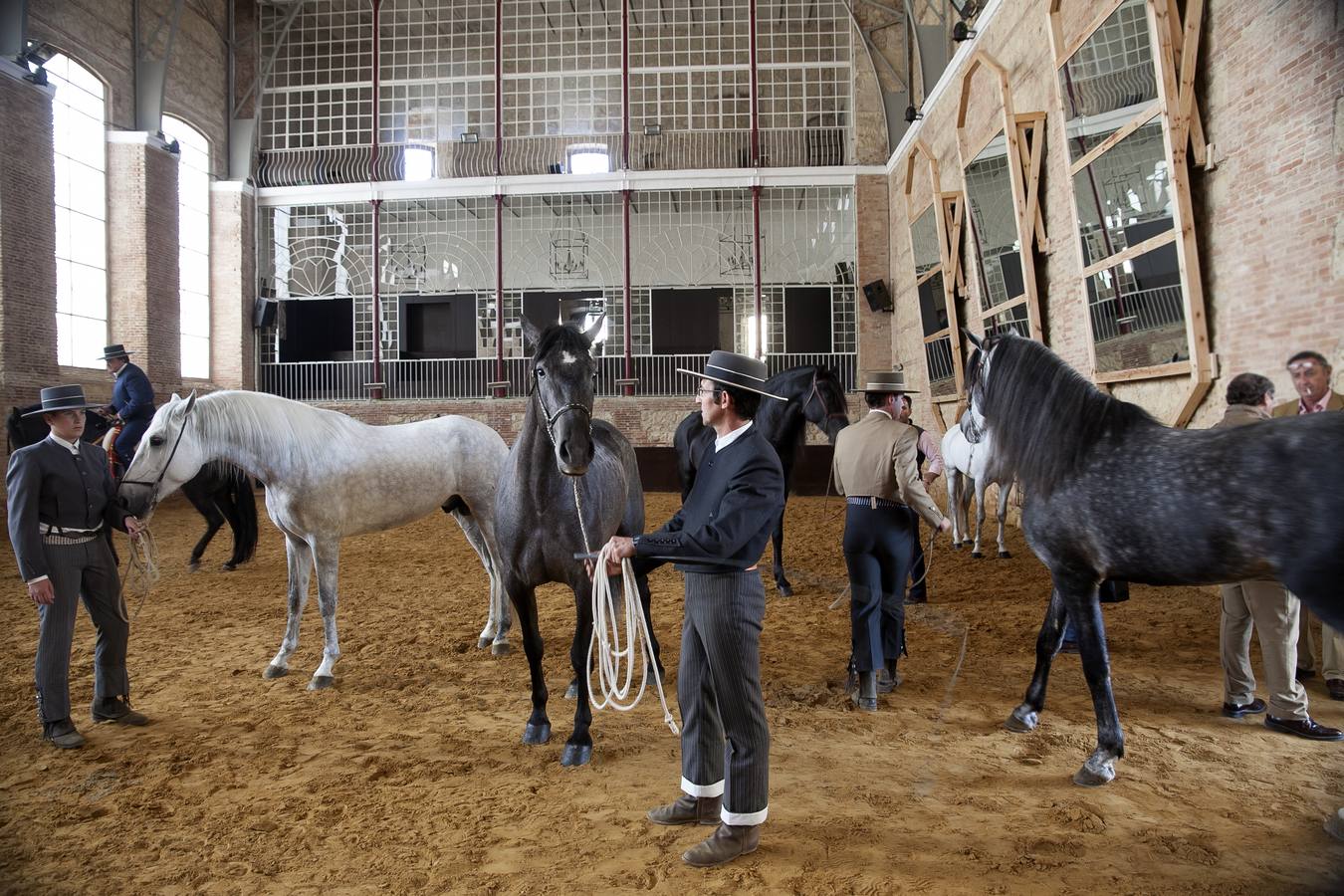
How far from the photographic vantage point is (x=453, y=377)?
17766 mm

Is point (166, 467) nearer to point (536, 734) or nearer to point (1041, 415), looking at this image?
point (536, 734)

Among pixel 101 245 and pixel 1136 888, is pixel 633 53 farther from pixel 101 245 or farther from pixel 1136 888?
pixel 1136 888

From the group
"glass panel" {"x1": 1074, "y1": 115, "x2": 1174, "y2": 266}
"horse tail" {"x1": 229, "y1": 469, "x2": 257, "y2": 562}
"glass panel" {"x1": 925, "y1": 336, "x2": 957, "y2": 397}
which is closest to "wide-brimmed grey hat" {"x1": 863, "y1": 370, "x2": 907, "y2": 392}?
"glass panel" {"x1": 1074, "y1": 115, "x2": 1174, "y2": 266}

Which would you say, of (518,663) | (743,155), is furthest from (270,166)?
(518,663)

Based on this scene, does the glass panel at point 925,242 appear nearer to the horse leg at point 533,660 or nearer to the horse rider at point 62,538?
the horse leg at point 533,660

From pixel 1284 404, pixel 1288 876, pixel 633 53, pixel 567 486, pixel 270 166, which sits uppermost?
pixel 633 53

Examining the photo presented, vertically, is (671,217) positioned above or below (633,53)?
below

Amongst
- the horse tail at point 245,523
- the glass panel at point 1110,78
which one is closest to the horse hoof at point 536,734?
the horse tail at point 245,523

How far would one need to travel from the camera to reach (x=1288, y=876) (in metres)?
2.41

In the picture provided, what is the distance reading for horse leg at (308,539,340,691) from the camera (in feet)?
14.7

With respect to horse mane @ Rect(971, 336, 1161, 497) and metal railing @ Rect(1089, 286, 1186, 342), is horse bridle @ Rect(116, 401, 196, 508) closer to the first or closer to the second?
horse mane @ Rect(971, 336, 1161, 497)

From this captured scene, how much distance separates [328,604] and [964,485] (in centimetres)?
735

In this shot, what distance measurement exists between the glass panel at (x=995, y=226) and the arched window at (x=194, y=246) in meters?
15.8

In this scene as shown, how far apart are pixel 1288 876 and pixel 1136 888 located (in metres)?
0.55
